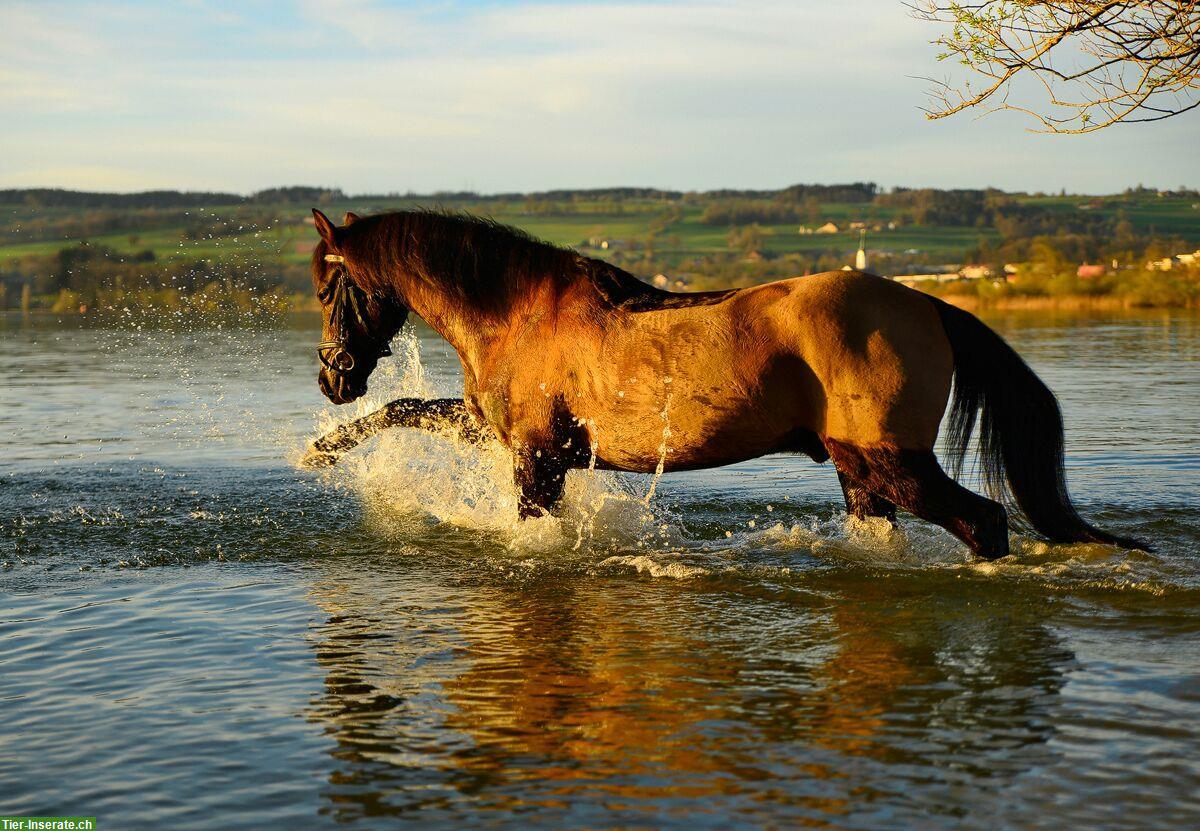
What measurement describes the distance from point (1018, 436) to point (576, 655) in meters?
2.71

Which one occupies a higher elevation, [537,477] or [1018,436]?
[1018,436]

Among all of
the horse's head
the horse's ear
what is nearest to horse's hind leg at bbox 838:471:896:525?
the horse's head

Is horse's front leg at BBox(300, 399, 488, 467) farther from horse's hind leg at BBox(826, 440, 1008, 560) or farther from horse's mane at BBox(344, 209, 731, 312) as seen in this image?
horse's hind leg at BBox(826, 440, 1008, 560)

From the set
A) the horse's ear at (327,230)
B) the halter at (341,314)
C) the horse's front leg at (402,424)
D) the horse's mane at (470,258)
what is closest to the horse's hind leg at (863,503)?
the horse's mane at (470,258)

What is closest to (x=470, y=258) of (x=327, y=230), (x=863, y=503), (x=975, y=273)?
(x=327, y=230)

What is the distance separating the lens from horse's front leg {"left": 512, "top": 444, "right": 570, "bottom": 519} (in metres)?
6.77

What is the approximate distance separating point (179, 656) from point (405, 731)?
1519mm

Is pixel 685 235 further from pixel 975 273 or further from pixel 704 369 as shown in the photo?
pixel 704 369

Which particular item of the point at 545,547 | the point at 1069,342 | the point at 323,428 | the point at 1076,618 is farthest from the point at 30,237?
the point at 1076,618

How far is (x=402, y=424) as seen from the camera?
Result: 771cm

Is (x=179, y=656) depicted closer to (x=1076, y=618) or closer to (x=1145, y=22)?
(x=1076, y=618)

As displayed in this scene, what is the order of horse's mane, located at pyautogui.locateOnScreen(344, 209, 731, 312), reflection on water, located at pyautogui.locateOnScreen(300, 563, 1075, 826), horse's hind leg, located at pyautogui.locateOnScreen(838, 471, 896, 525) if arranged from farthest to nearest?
horse's mane, located at pyautogui.locateOnScreen(344, 209, 731, 312)
horse's hind leg, located at pyautogui.locateOnScreen(838, 471, 896, 525)
reflection on water, located at pyautogui.locateOnScreen(300, 563, 1075, 826)

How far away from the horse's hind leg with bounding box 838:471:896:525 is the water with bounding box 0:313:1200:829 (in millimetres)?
133

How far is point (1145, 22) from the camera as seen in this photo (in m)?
6.86
